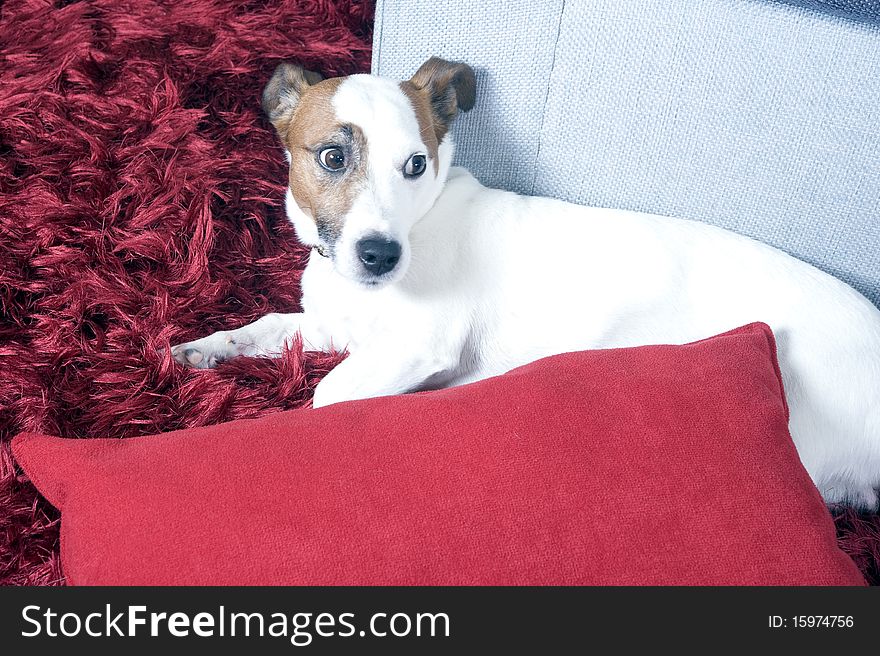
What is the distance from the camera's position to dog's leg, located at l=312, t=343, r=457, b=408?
4.74 feet

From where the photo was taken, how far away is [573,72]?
159 centimetres

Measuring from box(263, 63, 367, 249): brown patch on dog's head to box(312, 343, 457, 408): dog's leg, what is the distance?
0.24 metres

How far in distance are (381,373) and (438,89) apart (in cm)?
62

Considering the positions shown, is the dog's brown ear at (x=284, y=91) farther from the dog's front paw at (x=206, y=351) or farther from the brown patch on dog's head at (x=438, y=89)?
the dog's front paw at (x=206, y=351)

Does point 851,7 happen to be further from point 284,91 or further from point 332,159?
point 284,91

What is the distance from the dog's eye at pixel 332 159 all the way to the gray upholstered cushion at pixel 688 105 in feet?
1.16

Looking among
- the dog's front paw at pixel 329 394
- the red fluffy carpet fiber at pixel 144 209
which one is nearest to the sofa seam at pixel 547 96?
the red fluffy carpet fiber at pixel 144 209

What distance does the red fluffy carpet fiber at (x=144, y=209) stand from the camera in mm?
1373

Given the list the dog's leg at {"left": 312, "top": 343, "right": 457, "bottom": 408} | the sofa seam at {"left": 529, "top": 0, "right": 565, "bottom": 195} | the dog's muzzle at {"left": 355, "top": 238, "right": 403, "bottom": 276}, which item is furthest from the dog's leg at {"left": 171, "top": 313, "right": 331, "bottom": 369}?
the sofa seam at {"left": 529, "top": 0, "right": 565, "bottom": 195}

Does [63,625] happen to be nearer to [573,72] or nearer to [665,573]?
[665,573]

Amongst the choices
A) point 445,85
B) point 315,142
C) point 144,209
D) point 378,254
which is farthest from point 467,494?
point 144,209

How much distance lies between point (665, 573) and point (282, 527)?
0.43m

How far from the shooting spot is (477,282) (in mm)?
1590

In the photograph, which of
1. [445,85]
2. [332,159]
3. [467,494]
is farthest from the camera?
[445,85]
